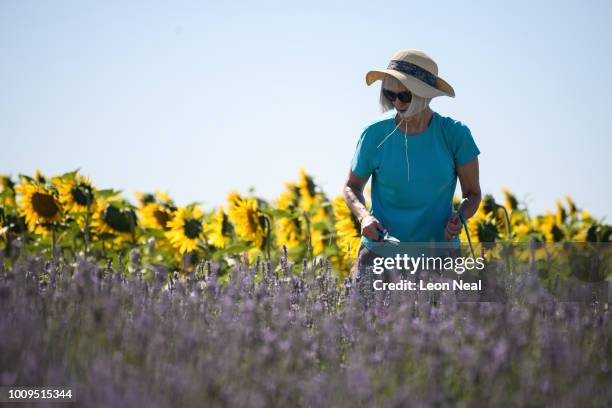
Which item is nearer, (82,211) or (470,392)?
(470,392)

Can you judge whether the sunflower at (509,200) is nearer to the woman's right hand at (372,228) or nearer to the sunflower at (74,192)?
the sunflower at (74,192)

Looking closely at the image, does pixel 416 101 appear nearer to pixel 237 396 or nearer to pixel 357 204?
pixel 357 204

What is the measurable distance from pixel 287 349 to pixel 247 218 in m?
3.74

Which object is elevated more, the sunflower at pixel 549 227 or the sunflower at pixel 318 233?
the sunflower at pixel 549 227

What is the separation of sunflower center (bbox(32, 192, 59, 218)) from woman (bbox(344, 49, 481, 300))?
2.99 meters

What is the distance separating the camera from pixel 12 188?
717 cm

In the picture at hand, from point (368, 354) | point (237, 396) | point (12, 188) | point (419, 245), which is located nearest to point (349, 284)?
point (419, 245)

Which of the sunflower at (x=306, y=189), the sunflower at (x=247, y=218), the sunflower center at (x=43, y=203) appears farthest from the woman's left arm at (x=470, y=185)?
the sunflower at (x=306, y=189)

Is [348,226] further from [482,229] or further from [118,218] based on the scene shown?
[118,218]

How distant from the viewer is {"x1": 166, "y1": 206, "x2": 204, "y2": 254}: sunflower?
6.61m

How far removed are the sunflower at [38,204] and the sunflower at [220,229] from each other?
46.4 inches

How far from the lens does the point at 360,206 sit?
4.05 metres

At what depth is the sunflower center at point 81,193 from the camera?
6.42 meters

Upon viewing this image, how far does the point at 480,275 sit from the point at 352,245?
1878mm
